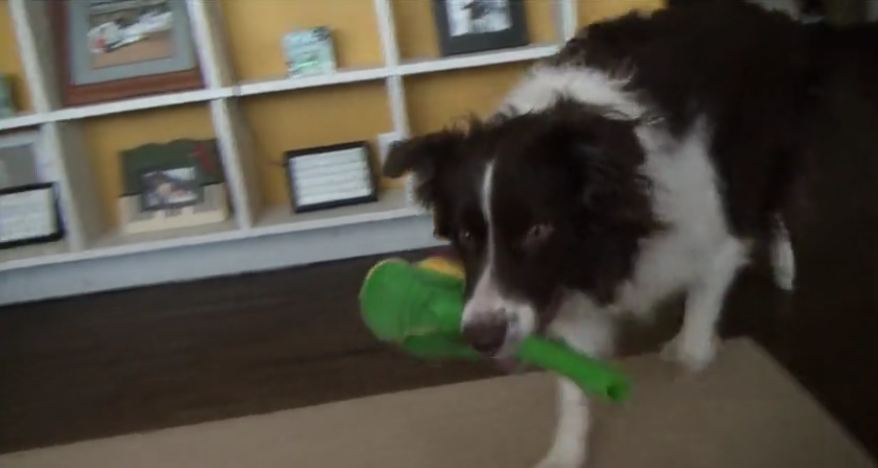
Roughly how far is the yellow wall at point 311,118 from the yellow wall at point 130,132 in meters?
0.16

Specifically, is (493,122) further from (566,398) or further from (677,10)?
(677,10)

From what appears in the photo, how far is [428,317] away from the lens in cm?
167

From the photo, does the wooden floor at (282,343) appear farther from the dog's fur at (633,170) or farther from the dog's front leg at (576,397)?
the dog's front leg at (576,397)

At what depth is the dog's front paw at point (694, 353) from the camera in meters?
2.07

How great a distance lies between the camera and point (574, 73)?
1832 mm

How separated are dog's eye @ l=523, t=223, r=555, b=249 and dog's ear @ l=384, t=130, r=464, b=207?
179 mm

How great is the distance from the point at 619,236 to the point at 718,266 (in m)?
0.44

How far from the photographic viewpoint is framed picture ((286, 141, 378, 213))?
115 inches

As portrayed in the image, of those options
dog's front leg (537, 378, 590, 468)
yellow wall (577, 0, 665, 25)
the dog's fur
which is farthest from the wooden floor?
yellow wall (577, 0, 665, 25)

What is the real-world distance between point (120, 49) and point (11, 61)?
0.37 m

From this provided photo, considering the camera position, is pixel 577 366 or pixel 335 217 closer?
pixel 577 366

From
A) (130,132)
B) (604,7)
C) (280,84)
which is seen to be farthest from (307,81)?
(604,7)

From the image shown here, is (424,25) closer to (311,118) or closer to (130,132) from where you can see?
(311,118)

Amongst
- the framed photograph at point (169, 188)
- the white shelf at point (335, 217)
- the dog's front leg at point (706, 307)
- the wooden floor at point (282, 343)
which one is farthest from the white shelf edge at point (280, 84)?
the dog's front leg at point (706, 307)
